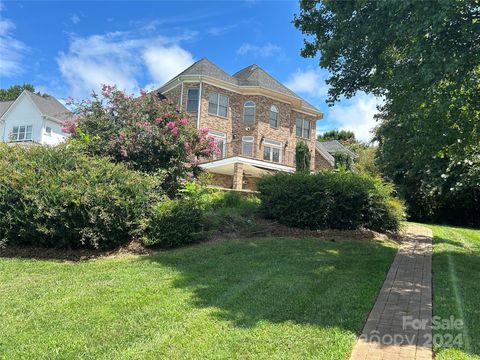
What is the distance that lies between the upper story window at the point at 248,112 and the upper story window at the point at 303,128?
4559 mm

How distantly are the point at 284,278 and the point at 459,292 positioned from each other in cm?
269

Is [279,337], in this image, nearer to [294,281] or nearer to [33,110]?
[294,281]

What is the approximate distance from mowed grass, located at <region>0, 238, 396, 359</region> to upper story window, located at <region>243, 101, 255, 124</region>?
72.6ft

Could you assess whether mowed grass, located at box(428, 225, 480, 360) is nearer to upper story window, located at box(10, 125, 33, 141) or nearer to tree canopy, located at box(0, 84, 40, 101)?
upper story window, located at box(10, 125, 33, 141)

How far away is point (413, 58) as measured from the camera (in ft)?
23.4

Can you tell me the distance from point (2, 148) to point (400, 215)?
37.0ft

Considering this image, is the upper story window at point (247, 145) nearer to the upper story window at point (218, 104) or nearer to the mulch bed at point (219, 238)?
the upper story window at point (218, 104)

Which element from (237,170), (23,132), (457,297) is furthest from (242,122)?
(457,297)

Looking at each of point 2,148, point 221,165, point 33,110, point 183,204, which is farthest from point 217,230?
point 33,110

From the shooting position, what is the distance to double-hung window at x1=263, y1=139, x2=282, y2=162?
99.9 ft

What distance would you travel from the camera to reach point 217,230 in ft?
34.1

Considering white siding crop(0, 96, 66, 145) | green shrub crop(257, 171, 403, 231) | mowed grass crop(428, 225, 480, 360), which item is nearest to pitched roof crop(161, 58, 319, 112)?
white siding crop(0, 96, 66, 145)

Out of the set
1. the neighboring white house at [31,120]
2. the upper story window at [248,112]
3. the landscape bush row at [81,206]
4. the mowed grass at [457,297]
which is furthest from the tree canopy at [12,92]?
the mowed grass at [457,297]

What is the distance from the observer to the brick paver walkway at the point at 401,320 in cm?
423
